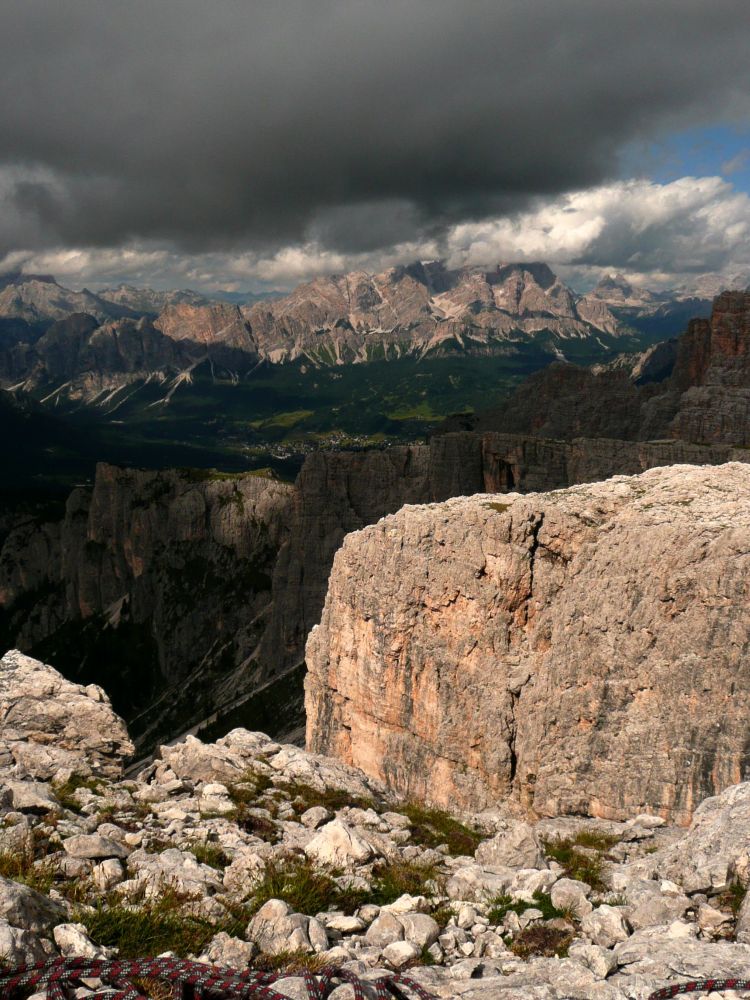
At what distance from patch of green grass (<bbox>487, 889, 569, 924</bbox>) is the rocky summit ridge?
0.04 meters

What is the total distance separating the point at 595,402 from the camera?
183875mm

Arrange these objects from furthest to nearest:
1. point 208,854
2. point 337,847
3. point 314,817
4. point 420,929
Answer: point 314,817
point 337,847
point 208,854
point 420,929

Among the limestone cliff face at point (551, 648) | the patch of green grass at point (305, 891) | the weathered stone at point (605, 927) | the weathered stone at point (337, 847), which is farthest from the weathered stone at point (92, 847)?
the limestone cliff face at point (551, 648)

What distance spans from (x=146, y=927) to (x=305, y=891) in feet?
11.3

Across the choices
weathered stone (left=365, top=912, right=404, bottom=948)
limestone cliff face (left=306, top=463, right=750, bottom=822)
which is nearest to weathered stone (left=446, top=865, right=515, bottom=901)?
weathered stone (left=365, top=912, right=404, bottom=948)

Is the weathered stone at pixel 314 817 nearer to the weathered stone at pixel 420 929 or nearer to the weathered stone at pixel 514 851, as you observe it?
the weathered stone at pixel 514 851

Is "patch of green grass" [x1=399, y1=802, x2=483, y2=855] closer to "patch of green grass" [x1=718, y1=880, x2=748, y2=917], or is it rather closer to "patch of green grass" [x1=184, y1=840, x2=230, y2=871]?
"patch of green grass" [x1=184, y1=840, x2=230, y2=871]

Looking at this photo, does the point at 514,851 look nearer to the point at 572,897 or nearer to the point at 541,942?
the point at 572,897

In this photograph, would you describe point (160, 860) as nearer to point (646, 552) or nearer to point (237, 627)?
point (646, 552)

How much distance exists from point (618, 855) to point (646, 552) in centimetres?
1812

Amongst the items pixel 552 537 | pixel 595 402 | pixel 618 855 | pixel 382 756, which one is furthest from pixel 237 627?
pixel 618 855

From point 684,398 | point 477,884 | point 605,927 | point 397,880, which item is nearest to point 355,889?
point 397,880

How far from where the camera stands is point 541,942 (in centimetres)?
1271

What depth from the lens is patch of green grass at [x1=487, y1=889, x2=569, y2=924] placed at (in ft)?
45.4
